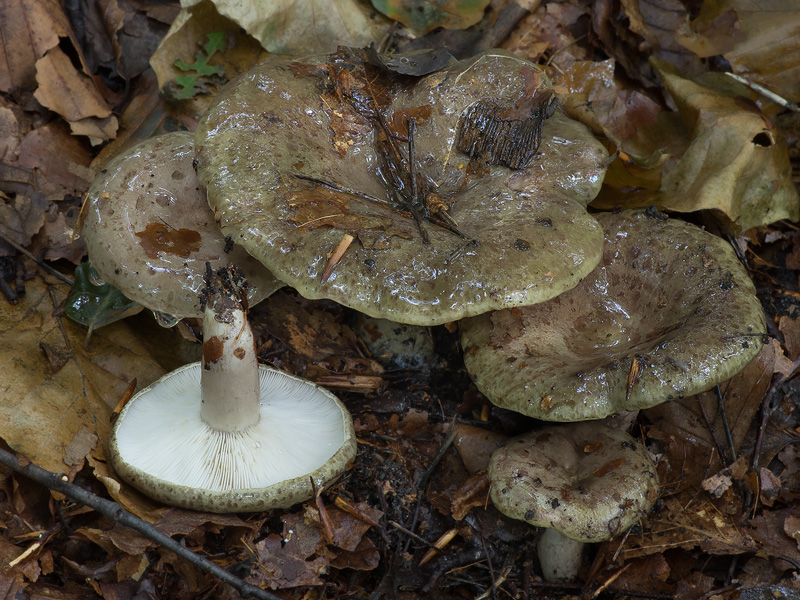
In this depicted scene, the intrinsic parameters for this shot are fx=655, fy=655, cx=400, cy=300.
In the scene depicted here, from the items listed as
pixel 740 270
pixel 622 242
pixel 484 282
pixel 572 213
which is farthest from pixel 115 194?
pixel 740 270

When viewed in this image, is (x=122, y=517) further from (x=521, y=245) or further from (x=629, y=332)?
(x=629, y=332)

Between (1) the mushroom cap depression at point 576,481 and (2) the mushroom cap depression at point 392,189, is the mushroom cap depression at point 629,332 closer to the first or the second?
(1) the mushroom cap depression at point 576,481

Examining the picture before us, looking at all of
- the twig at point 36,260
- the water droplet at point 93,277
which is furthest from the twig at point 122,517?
the twig at point 36,260

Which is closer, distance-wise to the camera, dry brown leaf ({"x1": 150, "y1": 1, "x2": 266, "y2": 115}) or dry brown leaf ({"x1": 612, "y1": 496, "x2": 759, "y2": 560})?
dry brown leaf ({"x1": 612, "y1": 496, "x2": 759, "y2": 560})

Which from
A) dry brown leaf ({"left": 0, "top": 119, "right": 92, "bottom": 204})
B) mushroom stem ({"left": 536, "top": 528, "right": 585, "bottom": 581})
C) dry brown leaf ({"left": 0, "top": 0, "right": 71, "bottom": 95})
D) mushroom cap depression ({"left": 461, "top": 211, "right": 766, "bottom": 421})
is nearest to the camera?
mushroom cap depression ({"left": 461, "top": 211, "right": 766, "bottom": 421})

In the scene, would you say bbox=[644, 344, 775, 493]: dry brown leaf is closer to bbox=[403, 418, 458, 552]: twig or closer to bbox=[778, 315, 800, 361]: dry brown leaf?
bbox=[778, 315, 800, 361]: dry brown leaf

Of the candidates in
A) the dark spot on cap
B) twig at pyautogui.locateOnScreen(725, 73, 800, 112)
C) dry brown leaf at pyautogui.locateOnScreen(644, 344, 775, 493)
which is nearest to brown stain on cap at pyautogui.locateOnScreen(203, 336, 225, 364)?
the dark spot on cap

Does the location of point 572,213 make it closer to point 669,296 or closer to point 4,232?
point 669,296
